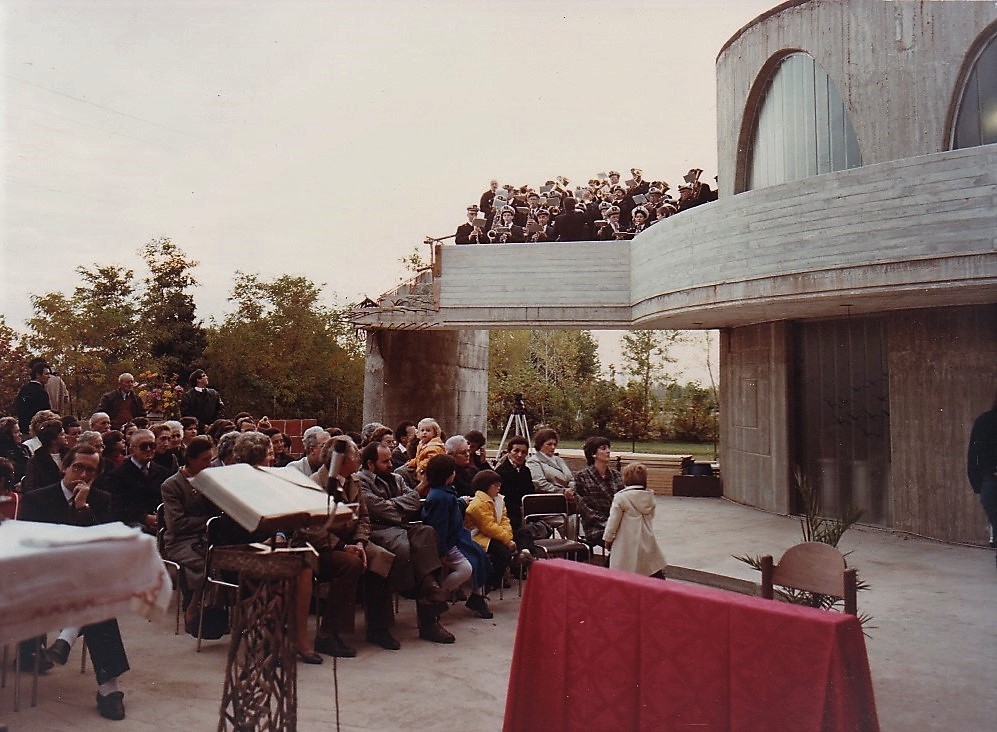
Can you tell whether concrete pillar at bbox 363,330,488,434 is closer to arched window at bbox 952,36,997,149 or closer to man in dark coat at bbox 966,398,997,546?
arched window at bbox 952,36,997,149

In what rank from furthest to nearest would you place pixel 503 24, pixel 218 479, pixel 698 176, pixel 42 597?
pixel 698 176 < pixel 503 24 < pixel 218 479 < pixel 42 597

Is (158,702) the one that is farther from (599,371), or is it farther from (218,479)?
(599,371)

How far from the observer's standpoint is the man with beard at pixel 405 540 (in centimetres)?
629

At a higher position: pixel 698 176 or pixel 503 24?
pixel 698 176

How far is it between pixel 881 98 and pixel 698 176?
178 inches

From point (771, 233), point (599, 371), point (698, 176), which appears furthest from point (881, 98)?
point (599, 371)

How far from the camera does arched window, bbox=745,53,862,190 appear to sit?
11555 mm

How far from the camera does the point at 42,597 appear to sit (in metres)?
2.53

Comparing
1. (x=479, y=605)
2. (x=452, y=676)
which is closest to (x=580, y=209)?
(x=479, y=605)

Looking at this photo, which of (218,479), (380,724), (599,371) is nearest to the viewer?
(218,479)

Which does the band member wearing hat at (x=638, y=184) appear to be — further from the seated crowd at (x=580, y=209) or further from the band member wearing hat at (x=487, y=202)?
the band member wearing hat at (x=487, y=202)

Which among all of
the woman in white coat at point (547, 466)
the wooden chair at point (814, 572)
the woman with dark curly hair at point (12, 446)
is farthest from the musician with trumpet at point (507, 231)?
the wooden chair at point (814, 572)

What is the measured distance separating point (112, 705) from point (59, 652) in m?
1.19

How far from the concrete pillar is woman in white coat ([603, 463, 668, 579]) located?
13004 mm
